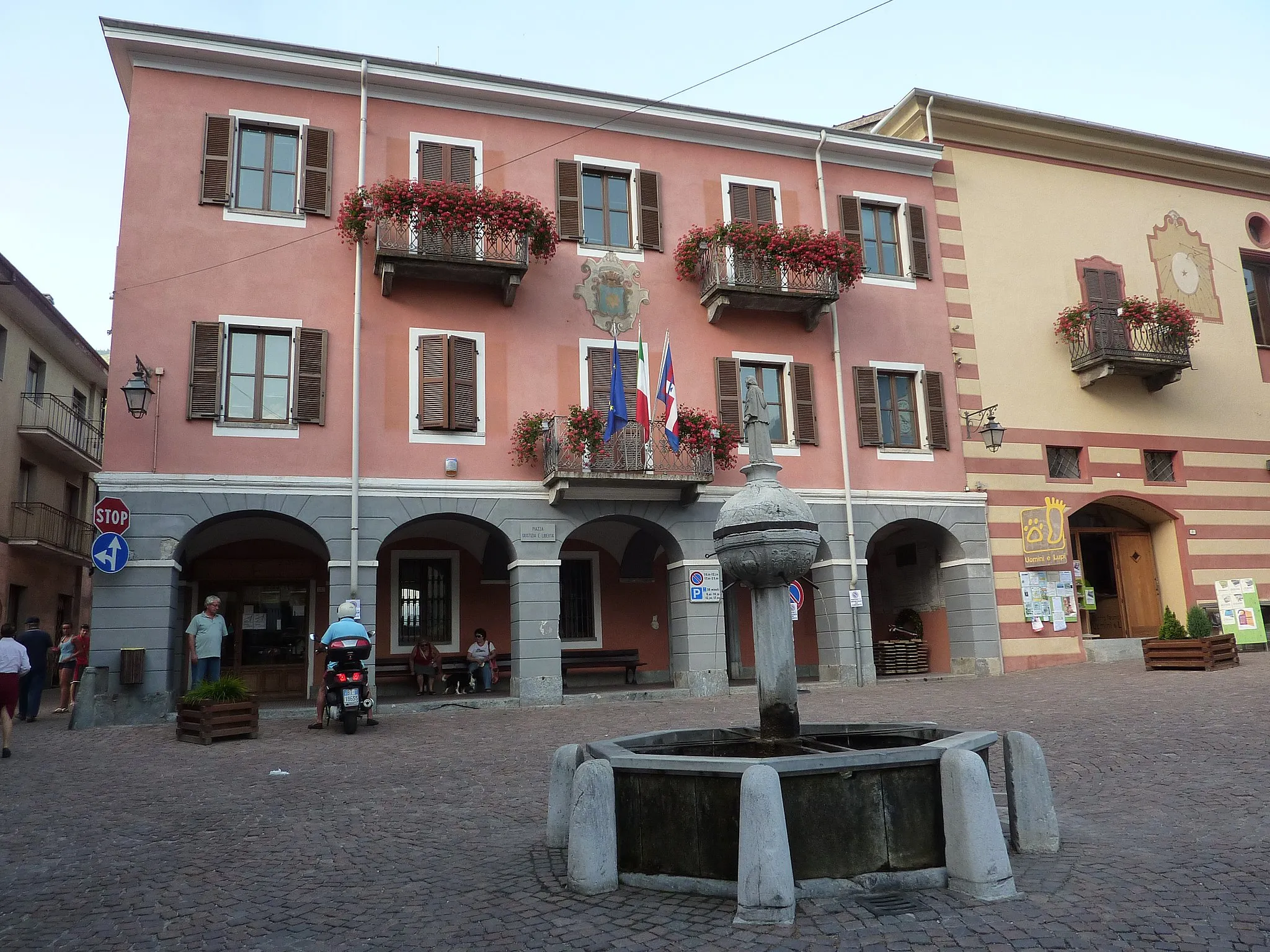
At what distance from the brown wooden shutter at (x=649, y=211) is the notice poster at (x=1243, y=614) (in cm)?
1291

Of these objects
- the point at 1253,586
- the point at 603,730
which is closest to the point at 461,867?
the point at 603,730

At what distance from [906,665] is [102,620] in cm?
1458

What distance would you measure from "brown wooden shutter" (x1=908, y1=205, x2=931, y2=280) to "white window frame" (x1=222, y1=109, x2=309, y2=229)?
11665mm

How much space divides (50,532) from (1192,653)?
25569mm

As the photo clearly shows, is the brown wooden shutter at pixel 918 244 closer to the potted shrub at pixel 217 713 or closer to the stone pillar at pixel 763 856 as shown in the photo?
the potted shrub at pixel 217 713

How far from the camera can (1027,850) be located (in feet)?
19.3

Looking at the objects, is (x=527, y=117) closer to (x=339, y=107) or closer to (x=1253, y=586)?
(x=339, y=107)

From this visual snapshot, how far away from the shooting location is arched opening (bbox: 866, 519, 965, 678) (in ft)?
65.4

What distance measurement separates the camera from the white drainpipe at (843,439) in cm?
1841

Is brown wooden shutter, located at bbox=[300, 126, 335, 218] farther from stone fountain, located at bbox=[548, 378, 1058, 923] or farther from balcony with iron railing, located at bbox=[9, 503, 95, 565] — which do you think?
stone fountain, located at bbox=[548, 378, 1058, 923]

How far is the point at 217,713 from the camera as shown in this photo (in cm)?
1211

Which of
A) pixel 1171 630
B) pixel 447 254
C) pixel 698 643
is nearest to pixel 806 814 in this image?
pixel 698 643

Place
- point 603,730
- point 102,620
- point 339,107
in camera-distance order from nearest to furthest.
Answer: point 603,730 < point 102,620 < point 339,107

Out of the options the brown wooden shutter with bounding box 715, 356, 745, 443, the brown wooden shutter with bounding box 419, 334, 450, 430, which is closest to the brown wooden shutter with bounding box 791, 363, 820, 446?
the brown wooden shutter with bounding box 715, 356, 745, 443
